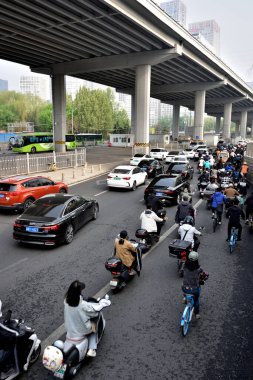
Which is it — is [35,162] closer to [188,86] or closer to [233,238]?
[233,238]

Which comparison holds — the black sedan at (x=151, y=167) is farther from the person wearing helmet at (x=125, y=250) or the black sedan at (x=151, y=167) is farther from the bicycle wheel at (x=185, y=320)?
the bicycle wheel at (x=185, y=320)

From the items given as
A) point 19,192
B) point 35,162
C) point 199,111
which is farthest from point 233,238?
point 199,111

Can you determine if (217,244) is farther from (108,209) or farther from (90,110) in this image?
(90,110)

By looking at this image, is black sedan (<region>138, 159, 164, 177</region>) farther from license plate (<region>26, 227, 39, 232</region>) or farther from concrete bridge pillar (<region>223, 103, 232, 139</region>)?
concrete bridge pillar (<region>223, 103, 232, 139</region>)

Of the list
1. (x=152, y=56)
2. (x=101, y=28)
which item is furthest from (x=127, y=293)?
(x=152, y=56)

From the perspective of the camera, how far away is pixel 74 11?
88.7ft

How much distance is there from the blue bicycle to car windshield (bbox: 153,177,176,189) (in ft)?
34.7

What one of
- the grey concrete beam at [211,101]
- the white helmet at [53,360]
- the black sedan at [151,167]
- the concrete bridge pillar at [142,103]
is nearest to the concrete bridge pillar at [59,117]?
the concrete bridge pillar at [142,103]

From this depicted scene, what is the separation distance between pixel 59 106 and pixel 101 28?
20.4 metres

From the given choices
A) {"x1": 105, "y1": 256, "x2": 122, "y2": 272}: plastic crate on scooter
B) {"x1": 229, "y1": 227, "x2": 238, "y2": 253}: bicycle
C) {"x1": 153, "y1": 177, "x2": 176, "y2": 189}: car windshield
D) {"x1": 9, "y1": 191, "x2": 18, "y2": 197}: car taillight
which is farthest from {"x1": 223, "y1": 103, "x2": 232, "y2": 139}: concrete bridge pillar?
{"x1": 105, "y1": 256, "x2": 122, "y2": 272}: plastic crate on scooter

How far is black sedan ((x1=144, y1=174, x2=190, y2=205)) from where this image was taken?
16.5 metres

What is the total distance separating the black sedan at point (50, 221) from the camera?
33.7 feet

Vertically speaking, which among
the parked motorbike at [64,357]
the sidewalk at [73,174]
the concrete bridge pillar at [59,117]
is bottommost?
the sidewalk at [73,174]

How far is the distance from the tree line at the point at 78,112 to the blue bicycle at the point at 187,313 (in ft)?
264
